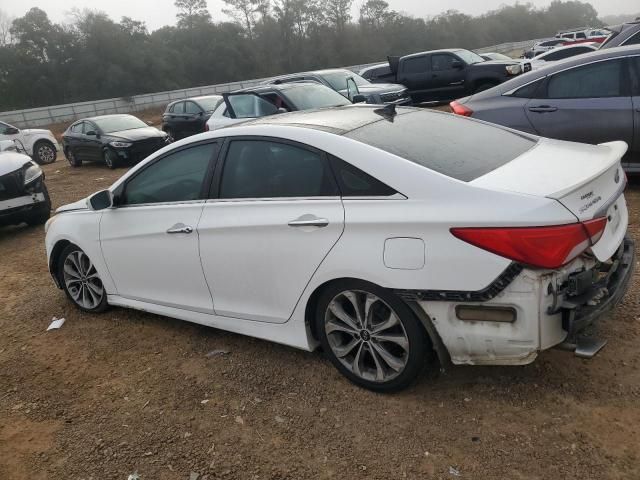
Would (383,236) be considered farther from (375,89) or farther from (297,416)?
(375,89)

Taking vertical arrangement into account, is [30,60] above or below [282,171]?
above

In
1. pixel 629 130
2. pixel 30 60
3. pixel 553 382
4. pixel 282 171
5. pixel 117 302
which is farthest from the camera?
pixel 30 60

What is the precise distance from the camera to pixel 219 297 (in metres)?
3.51

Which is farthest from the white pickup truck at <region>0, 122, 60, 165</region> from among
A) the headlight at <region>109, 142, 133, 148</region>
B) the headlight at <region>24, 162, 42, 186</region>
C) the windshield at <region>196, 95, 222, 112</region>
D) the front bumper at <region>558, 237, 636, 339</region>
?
the front bumper at <region>558, 237, 636, 339</region>

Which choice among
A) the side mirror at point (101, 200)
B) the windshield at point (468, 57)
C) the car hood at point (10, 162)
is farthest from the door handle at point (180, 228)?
the windshield at point (468, 57)

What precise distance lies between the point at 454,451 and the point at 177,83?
52.7 m

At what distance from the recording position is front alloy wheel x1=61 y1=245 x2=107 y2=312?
→ 4522 millimetres

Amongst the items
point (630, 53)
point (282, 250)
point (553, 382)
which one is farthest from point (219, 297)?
point (630, 53)

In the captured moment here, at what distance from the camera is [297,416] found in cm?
296

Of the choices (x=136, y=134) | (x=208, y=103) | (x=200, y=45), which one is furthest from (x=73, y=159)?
(x=200, y=45)

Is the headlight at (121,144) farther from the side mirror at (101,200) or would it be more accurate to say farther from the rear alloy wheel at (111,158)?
the side mirror at (101,200)

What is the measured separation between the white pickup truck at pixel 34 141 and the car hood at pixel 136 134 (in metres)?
4.08

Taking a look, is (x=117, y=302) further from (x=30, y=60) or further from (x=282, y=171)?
(x=30, y=60)

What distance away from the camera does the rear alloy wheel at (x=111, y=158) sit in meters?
14.1
